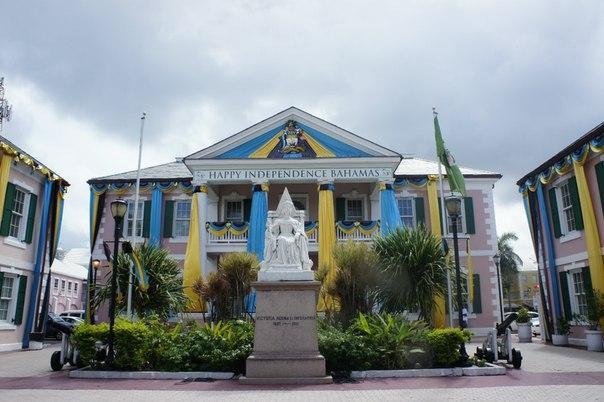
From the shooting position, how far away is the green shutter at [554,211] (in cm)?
1847

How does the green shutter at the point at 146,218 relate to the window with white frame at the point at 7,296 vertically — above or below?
above

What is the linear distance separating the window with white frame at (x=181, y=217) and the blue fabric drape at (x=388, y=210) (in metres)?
9.16

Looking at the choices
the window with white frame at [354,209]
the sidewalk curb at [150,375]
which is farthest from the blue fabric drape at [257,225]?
the sidewalk curb at [150,375]

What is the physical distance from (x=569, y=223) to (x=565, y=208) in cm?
55

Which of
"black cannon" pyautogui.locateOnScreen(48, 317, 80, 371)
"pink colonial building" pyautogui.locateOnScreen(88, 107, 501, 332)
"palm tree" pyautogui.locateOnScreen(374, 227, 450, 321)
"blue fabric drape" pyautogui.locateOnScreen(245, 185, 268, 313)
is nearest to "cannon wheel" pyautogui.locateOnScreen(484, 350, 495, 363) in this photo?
"palm tree" pyautogui.locateOnScreen(374, 227, 450, 321)

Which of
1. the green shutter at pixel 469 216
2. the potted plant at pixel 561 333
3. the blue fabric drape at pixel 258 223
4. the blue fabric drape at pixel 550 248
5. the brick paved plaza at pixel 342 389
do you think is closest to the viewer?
the brick paved plaza at pixel 342 389

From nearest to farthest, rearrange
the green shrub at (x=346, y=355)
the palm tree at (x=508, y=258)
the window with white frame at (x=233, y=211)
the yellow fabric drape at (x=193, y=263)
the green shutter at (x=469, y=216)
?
1. the green shrub at (x=346, y=355)
2. the yellow fabric drape at (x=193, y=263)
3. the green shutter at (x=469, y=216)
4. the window with white frame at (x=233, y=211)
5. the palm tree at (x=508, y=258)

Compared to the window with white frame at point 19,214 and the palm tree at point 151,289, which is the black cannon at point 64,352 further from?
the window with white frame at point 19,214

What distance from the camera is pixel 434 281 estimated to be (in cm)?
1505

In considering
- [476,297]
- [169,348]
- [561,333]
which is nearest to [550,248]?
[561,333]

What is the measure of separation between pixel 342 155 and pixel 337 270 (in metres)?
7.79

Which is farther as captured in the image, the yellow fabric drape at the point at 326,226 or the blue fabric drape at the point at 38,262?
the yellow fabric drape at the point at 326,226

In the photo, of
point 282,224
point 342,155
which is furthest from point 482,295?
point 282,224

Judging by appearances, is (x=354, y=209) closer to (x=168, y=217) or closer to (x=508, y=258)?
(x=168, y=217)
